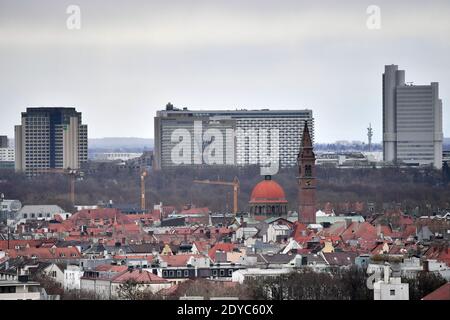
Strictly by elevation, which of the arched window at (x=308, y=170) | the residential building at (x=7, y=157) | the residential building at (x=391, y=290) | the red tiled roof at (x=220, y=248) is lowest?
the red tiled roof at (x=220, y=248)

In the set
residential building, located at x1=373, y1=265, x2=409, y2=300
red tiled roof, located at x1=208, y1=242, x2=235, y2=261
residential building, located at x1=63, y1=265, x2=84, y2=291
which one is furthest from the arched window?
residential building, located at x1=373, y1=265, x2=409, y2=300

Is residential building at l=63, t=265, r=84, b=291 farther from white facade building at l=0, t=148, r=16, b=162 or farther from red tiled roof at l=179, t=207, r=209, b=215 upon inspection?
white facade building at l=0, t=148, r=16, b=162

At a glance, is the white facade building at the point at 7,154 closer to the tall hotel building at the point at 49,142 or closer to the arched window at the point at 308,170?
the tall hotel building at the point at 49,142

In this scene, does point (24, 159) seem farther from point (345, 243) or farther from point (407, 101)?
point (345, 243)

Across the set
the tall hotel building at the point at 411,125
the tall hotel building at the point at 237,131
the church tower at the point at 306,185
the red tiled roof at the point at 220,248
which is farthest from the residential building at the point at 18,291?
the tall hotel building at the point at 237,131
